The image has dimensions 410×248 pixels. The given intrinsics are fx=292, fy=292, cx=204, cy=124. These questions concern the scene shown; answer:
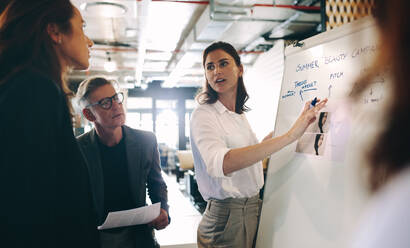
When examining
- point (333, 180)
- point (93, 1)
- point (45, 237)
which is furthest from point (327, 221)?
point (93, 1)

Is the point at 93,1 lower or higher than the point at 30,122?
higher

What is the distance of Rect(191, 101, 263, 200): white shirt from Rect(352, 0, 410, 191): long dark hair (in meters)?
0.92

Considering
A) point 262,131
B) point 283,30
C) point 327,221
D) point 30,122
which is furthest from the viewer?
point 262,131

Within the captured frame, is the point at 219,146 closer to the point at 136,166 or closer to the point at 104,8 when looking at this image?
the point at 136,166

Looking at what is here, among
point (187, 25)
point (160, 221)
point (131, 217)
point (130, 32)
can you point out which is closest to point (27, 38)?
point (131, 217)

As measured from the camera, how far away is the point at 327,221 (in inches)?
44.1

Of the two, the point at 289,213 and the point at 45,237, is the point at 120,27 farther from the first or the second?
the point at 45,237

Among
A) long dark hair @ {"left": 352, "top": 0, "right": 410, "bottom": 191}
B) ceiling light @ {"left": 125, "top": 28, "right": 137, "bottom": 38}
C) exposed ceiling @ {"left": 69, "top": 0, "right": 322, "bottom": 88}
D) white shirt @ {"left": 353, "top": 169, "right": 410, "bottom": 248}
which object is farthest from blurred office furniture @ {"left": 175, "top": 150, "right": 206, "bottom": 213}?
long dark hair @ {"left": 352, "top": 0, "right": 410, "bottom": 191}

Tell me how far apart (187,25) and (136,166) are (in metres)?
3.98

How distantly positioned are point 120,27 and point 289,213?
473cm

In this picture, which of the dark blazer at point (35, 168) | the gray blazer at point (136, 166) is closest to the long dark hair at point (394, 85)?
the dark blazer at point (35, 168)

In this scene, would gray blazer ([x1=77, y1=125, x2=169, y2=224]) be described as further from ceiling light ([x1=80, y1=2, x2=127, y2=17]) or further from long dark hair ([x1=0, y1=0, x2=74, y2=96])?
ceiling light ([x1=80, y1=2, x2=127, y2=17])

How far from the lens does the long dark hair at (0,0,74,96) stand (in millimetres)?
677

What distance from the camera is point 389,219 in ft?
2.61
